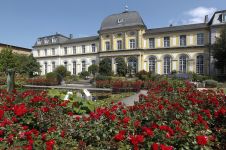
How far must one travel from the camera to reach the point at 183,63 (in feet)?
129

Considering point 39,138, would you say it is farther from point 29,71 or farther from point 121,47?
point 29,71

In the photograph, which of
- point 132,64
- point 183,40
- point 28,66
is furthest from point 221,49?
point 28,66

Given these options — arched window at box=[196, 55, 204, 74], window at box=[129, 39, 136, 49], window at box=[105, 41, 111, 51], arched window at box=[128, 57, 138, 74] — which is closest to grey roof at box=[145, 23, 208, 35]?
window at box=[129, 39, 136, 49]

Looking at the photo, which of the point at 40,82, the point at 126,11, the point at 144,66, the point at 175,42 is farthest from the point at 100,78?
the point at 126,11

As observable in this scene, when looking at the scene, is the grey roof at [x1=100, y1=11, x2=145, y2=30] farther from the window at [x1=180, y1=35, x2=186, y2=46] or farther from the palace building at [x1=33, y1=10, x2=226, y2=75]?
the window at [x1=180, y1=35, x2=186, y2=46]

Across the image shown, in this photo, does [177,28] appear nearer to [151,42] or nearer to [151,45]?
[151,42]

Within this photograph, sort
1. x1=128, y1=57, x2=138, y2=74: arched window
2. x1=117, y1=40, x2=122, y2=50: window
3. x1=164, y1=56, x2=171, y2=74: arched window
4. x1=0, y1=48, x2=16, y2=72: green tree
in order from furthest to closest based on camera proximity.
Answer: x1=117, y1=40, x2=122, y2=50: window, x1=128, y1=57, x2=138, y2=74: arched window, x1=164, y1=56, x2=171, y2=74: arched window, x1=0, y1=48, x2=16, y2=72: green tree

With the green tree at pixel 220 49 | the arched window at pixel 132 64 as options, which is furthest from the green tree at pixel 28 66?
the green tree at pixel 220 49

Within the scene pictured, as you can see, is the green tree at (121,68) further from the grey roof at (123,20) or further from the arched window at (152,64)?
the grey roof at (123,20)

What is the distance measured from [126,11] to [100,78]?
2276 centimetres

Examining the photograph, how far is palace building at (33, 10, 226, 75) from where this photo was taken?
3775 centimetres

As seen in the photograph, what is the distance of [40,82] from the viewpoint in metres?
27.7

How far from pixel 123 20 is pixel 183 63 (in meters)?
14.4

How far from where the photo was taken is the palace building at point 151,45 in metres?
37.8
